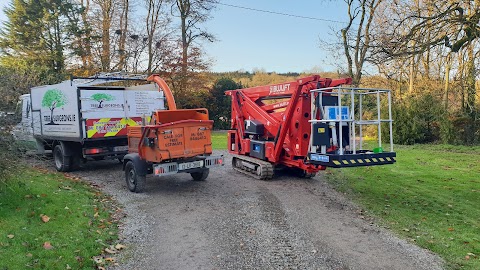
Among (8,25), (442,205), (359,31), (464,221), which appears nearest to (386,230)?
(464,221)

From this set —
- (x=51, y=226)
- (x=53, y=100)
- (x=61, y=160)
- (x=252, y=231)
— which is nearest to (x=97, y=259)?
(x=51, y=226)

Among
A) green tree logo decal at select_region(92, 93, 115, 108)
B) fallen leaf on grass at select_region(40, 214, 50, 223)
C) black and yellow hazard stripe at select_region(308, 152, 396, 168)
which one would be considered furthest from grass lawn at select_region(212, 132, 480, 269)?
green tree logo decal at select_region(92, 93, 115, 108)

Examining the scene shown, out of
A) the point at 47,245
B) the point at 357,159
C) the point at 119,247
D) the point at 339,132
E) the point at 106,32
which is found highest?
the point at 106,32

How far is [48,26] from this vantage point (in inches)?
995

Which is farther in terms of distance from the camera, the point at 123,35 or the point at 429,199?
the point at 123,35

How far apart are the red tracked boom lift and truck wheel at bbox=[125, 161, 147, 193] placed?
3164mm

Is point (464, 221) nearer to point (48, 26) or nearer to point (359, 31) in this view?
point (359, 31)

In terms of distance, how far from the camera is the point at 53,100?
1144 centimetres

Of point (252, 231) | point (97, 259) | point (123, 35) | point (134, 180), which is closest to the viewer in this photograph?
point (97, 259)

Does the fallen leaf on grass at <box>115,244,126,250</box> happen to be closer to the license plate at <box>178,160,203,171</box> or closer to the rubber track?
Result: the license plate at <box>178,160,203,171</box>

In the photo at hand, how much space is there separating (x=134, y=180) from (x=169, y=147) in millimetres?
1304

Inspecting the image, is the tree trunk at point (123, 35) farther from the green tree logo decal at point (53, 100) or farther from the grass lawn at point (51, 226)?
the grass lawn at point (51, 226)

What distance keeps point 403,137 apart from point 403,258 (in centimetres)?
1720

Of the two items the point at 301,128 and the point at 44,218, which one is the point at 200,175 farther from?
the point at 44,218
